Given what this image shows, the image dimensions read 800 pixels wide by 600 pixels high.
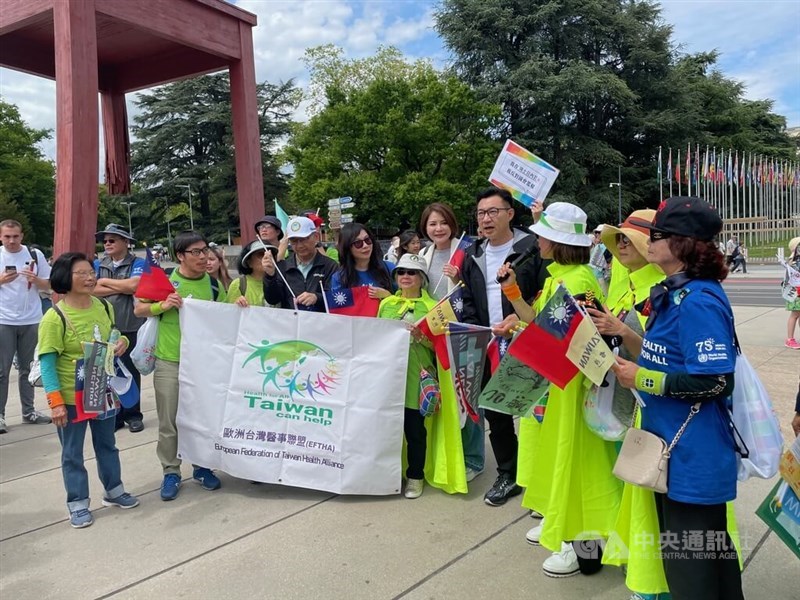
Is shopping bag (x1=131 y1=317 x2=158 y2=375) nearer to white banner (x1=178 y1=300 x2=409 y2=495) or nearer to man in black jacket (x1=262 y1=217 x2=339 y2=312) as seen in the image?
white banner (x1=178 y1=300 x2=409 y2=495)

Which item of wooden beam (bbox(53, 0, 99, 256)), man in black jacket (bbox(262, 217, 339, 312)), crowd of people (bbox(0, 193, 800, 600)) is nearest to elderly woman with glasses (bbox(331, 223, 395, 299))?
crowd of people (bbox(0, 193, 800, 600))

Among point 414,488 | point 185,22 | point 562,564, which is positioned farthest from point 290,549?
point 185,22

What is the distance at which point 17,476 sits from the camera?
456cm

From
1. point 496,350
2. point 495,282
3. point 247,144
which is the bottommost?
point 496,350

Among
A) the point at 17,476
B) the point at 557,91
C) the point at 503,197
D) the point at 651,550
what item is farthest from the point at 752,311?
the point at 557,91

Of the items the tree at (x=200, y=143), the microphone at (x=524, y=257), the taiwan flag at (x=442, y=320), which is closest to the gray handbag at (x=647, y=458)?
the microphone at (x=524, y=257)

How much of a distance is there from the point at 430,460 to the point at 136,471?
2.41 metres

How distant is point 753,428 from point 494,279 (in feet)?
6.45

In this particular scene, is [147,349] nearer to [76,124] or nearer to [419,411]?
[419,411]

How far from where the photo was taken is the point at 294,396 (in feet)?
12.9

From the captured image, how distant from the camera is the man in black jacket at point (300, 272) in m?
4.32

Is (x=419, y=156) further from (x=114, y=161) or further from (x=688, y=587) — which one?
(x=688, y=587)

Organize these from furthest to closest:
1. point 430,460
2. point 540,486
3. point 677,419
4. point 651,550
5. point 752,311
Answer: point 752,311
point 430,460
point 540,486
point 651,550
point 677,419

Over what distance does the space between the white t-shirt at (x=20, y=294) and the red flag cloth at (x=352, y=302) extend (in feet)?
11.4
